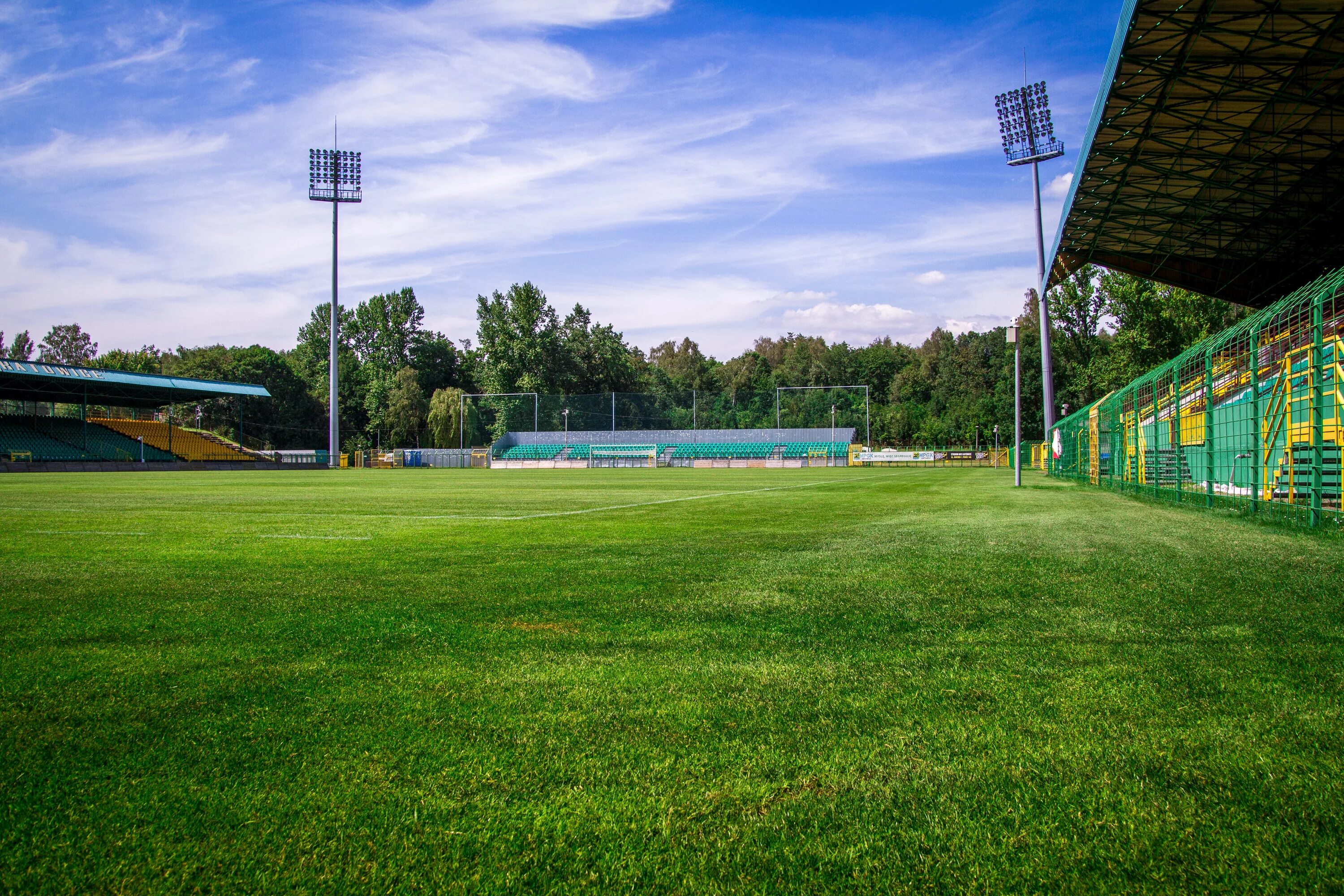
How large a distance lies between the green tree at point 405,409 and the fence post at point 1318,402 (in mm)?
69015

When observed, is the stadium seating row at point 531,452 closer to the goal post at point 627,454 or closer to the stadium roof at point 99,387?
the goal post at point 627,454

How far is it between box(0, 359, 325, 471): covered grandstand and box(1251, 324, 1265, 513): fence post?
45.6 metres

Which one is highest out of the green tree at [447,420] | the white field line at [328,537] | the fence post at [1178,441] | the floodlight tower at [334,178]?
the floodlight tower at [334,178]

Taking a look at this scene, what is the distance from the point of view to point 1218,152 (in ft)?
54.4

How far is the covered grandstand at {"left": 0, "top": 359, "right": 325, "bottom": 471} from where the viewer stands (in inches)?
1543

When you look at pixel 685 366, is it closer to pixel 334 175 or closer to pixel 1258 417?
pixel 334 175

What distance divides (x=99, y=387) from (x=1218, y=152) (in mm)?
50563

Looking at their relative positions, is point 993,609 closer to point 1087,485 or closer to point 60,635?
point 60,635

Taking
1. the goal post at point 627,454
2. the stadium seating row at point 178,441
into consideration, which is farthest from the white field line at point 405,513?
the goal post at point 627,454

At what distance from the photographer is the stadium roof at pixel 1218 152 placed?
40.0ft

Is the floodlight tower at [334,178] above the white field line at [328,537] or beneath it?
above

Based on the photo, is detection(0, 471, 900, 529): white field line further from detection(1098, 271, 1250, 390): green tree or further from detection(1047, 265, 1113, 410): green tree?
detection(1047, 265, 1113, 410): green tree

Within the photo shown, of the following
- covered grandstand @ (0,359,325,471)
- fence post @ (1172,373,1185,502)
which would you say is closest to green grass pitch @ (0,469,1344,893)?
fence post @ (1172,373,1185,502)

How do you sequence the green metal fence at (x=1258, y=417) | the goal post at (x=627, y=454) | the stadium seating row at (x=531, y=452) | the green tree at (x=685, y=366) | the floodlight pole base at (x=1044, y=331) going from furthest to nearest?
the green tree at (x=685, y=366)
the stadium seating row at (x=531, y=452)
the goal post at (x=627, y=454)
the floodlight pole base at (x=1044, y=331)
the green metal fence at (x=1258, y=417)
